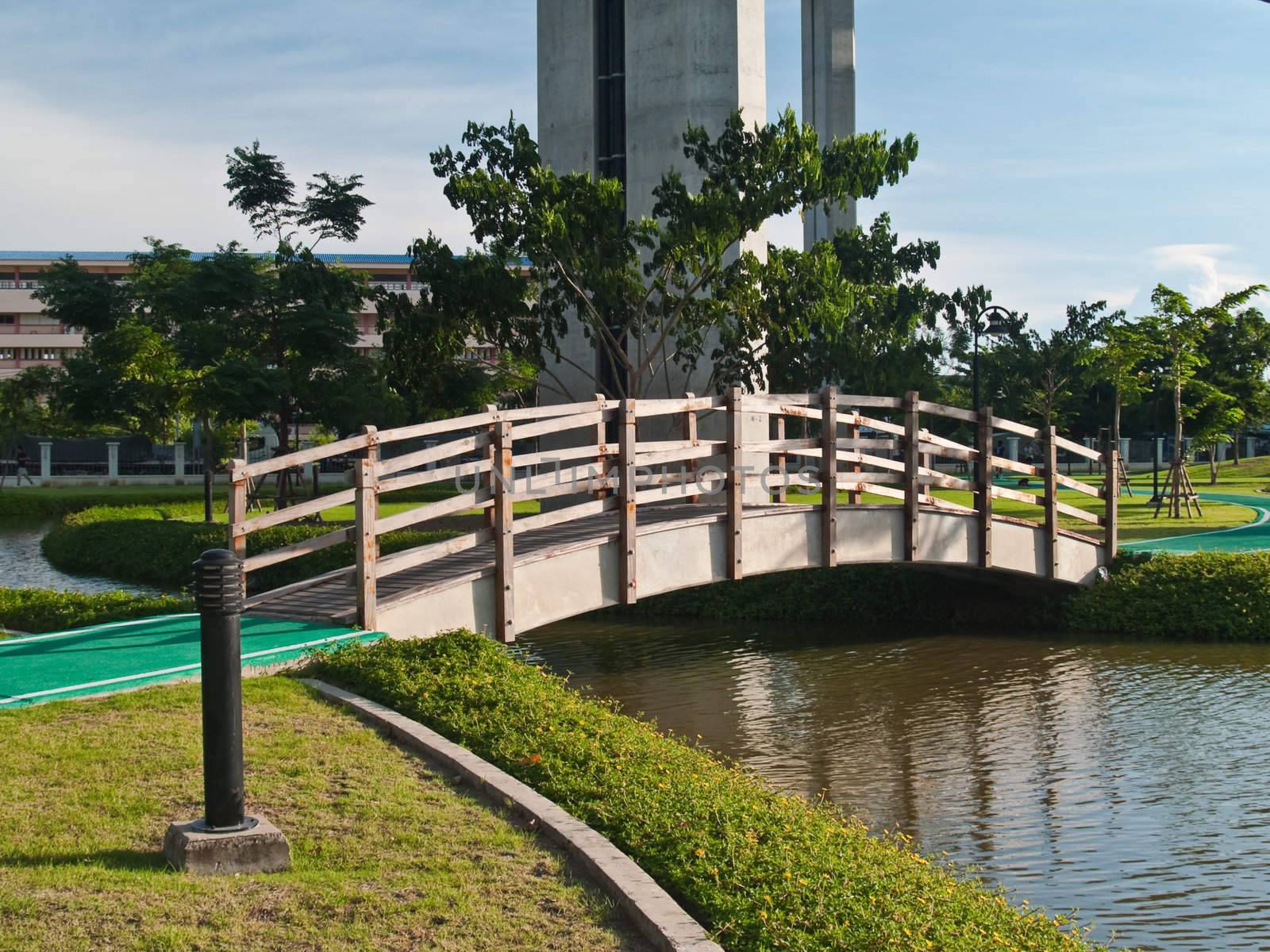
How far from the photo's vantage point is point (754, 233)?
82.4 ft

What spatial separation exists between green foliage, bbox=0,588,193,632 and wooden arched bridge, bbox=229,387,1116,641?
1.59m

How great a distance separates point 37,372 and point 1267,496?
36.1 meters

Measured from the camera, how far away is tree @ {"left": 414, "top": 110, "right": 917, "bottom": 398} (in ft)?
70.3

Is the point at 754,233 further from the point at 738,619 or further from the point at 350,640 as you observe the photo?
the point at 350,640

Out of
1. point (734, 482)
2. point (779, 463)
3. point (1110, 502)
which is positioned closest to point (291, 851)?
point (734, 482)

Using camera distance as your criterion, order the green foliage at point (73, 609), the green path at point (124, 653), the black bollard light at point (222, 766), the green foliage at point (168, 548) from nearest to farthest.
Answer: the black bollard light at point (222, 766)
the green path at point (124, 653)
the green foliage at point (73, 609)
the green foliage at point (168, 548)

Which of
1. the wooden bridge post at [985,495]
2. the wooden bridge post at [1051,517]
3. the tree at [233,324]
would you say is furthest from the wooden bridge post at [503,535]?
the tree at [233,324]

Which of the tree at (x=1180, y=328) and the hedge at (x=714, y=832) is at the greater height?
the tree at (x=1180, y=328)

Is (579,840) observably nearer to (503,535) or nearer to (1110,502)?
(503,535)

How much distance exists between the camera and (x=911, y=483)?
17.4m

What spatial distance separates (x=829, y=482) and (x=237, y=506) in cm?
750

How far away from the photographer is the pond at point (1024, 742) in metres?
8.72

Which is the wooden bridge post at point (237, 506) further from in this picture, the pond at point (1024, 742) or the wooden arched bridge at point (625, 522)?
the pond at point (1024, 742)

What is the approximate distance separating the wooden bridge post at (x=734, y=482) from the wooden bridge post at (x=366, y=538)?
4.62 m
